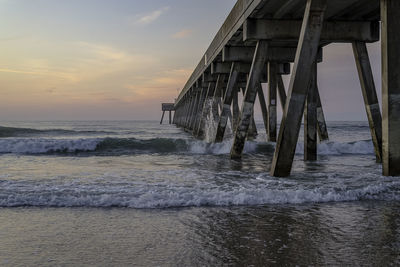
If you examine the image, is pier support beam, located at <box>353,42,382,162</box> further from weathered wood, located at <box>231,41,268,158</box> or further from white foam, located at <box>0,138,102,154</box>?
white foam, located at <box>0,138,102,154</box>

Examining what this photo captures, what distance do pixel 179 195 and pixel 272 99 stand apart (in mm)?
8816

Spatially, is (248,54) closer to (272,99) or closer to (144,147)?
(272,99)

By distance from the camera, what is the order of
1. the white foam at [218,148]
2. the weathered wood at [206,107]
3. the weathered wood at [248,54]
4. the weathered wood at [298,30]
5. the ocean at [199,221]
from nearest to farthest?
the ocean at [199,221]
the weathered wood at [298,30]
the weathered wood at [248,54]
the white foam at [218,148]
the weathered wood at [206,107]

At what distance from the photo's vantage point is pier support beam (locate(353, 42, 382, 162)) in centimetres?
854

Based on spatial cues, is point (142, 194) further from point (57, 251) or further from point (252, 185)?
point (57, 251)

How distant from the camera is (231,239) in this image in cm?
316

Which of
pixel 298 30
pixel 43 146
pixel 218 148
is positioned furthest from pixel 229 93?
pixel 43 146

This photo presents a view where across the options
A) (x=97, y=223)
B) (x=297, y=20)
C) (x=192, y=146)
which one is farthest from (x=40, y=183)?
(x=192, y=146)

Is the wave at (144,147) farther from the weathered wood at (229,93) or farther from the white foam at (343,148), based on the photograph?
the weathered wood at (229,93)

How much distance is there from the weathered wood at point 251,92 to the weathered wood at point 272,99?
283 centimetres

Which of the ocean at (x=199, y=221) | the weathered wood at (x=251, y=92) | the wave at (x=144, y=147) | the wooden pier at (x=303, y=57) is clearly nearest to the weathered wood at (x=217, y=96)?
the wooden pier at (x=303, y=57)

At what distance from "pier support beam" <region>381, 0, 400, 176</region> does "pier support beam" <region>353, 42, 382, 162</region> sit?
2.98 m

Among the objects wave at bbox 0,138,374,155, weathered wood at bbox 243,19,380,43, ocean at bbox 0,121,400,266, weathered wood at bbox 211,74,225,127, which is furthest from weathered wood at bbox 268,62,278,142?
ocean at bbox 0,121,400,266

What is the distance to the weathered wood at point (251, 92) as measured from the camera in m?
8.81
